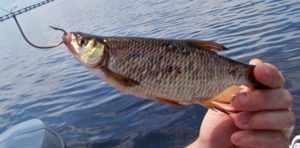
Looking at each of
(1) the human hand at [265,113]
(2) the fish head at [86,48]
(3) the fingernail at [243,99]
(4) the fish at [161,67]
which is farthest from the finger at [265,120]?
(2) the fish head at [86,48]

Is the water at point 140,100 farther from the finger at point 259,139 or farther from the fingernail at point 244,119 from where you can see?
the fingernail at point 244,119

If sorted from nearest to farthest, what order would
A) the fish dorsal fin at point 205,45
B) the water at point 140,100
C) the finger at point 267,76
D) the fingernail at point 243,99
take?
the fish dorsal fin at point 205,45 < the finger at point 267,76 < the fingernail at point 243,99 < the water at point 140,100

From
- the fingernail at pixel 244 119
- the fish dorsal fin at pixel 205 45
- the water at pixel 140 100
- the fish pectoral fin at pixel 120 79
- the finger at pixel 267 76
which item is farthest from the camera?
the water at pixel 140 100

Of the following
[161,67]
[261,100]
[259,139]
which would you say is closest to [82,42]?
[161,67]

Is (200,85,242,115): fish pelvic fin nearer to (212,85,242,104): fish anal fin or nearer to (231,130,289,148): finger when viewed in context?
(212,85,242,104): fish anal fin

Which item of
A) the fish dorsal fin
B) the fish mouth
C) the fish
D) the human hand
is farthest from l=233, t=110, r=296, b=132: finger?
the fish mouth

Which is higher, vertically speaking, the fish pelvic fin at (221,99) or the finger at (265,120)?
the fish pelvic fin at (221,99)
